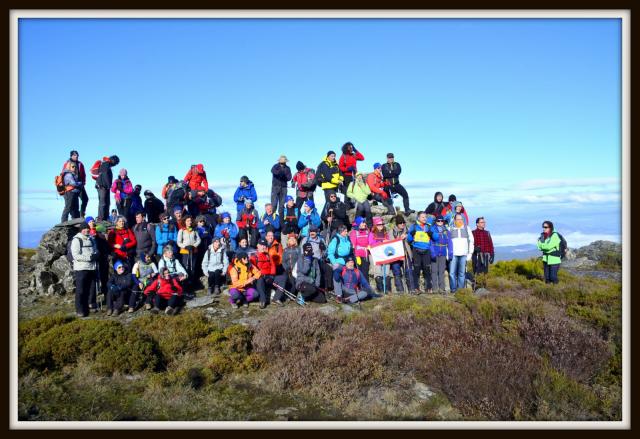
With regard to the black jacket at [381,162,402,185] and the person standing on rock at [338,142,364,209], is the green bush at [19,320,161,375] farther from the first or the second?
the black jacket at [381,162,402,185]

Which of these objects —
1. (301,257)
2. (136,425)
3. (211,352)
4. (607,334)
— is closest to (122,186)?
(301,257)

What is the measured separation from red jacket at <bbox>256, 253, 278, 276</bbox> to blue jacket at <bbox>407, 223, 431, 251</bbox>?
391 centimetres

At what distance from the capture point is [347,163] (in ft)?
58.1

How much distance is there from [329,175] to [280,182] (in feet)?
5.52

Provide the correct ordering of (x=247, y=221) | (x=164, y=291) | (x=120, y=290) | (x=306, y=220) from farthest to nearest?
(x=306, y=220), (x=247, y=221), (x=164, y=291), (x=120, y=290)

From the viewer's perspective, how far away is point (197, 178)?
1672 cm

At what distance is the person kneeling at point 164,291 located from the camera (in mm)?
12812

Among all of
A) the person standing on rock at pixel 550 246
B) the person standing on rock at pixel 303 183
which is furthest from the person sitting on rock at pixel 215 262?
the person standing on rock at pixel 550 246

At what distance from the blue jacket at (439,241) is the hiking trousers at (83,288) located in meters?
8.89

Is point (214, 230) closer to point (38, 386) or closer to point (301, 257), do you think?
point (301, 257)

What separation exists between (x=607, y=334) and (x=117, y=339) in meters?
10.4

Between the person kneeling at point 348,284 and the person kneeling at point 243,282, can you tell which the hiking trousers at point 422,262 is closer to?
the person kneeling at point 348,284

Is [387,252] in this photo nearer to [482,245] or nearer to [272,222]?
[482,245]

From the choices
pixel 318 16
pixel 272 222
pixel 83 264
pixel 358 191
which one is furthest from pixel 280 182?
pixel 318 16
